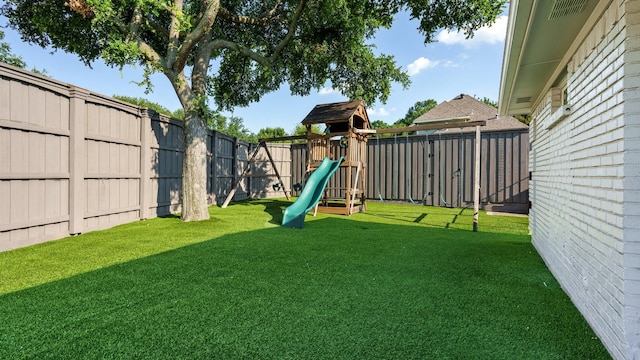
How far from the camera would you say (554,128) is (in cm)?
328

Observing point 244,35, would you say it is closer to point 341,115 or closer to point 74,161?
point 341,115

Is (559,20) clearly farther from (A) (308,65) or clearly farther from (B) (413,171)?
(B) (413,171)

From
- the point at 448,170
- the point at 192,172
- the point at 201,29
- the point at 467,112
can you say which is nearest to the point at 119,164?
the point at 192,172

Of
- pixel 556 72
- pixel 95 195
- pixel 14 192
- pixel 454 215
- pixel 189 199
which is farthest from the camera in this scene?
pixel 454 215

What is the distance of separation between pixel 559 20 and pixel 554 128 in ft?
4.84

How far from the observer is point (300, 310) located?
2.06 m

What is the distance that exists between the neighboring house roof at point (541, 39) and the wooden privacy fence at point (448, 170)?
465 cm

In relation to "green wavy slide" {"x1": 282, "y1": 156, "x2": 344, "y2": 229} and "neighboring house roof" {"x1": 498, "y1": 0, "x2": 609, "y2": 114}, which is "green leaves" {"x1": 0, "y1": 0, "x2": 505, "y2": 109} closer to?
"green wavy slide" {"x1": 282, "y1": 156, "x2": 344, "y2": 229}

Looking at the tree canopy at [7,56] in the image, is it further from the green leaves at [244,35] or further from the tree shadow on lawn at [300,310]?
the tree shadow on lawn at [300,310]

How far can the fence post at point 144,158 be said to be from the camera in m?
5.61

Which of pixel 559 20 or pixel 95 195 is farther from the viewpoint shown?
pixel 95 195

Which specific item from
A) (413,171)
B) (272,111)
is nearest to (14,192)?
(413,171)

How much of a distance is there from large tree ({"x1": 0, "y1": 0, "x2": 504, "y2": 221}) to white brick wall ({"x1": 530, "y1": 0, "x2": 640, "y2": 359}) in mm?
4282

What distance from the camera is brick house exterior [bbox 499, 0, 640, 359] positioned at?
154cm
